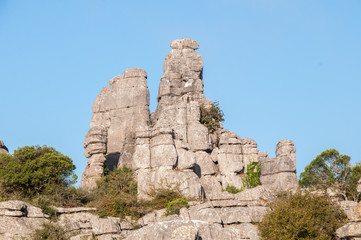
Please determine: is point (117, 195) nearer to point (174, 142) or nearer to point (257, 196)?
point (174, 142)

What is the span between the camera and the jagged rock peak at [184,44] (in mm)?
62031

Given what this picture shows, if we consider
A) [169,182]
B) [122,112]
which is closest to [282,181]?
[169,182]

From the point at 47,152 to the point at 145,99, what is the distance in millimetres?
13014

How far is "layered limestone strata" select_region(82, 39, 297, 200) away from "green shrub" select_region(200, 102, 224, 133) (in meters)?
0.56

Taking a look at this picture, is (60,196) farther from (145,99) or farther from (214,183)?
(145,99)

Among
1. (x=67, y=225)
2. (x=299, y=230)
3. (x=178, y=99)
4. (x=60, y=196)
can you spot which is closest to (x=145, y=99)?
(x=178, y=99)

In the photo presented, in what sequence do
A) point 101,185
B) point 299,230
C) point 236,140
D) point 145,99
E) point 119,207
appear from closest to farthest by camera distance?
point 299,230, point 119,207, point 101,185, point 236,140, point 145,99

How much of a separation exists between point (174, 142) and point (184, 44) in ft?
59.0

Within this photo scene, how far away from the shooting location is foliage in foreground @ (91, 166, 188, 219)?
39.4m

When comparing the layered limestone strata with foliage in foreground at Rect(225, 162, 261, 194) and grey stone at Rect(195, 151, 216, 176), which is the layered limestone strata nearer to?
grey stone at Rect(195, 151, 216, 176)

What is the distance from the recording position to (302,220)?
32062 millimetres

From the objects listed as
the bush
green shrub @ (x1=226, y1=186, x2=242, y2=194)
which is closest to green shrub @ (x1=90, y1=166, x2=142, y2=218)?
green shrub @ (x1=226, y1=186, x2=242, y2=194)

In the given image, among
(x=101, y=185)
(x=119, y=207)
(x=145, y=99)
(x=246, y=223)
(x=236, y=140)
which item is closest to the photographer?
(x=246, y=223)

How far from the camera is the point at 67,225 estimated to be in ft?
115
